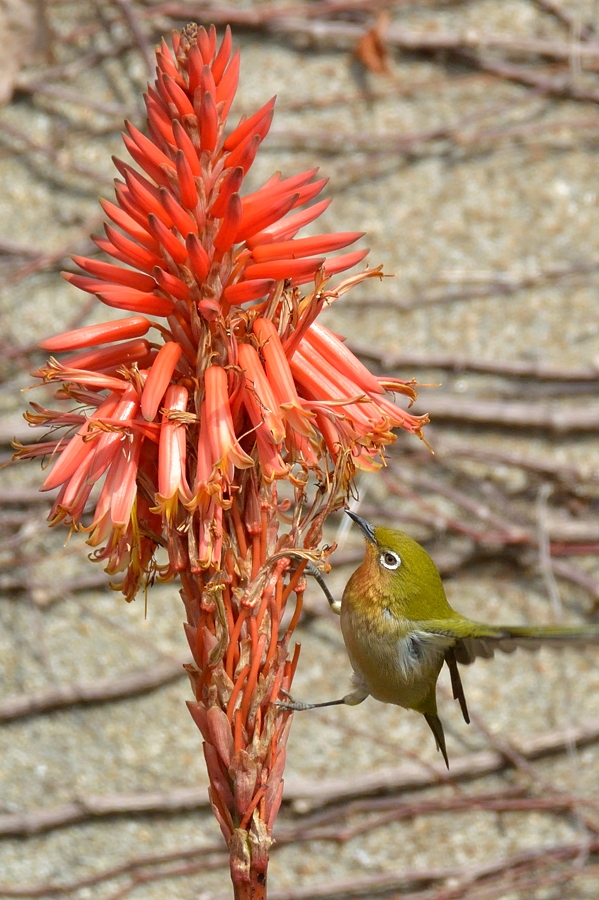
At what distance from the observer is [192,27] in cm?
223

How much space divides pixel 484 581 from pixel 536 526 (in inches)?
17.3

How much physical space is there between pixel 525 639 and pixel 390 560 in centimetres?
73

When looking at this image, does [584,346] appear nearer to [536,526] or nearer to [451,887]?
Result: [536,526]

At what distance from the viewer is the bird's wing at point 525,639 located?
2145mm

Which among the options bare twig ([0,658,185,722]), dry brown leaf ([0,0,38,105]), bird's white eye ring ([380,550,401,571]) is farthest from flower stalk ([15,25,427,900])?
dry brown leaf ([0,0,38,105])

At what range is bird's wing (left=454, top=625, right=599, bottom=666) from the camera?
Result: 84.4 inches

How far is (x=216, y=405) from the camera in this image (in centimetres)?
203

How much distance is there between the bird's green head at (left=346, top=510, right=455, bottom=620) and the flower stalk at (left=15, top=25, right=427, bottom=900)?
86cm

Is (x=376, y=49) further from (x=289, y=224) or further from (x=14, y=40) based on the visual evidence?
(x=289, y=224)

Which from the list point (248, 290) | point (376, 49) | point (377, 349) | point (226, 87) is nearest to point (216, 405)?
point (248, 290)

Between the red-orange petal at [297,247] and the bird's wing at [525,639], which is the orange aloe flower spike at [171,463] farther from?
the bird's wing at [525,639]

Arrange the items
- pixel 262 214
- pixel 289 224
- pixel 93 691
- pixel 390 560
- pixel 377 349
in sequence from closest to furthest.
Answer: pixel 262 214 < pixel 289 224 < pixel 390 560 < pixel 93 691 < pixel 377 349

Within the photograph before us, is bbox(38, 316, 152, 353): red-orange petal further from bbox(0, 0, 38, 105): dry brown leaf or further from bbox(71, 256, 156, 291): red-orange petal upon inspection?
bbox(0, 0, 38, 105): dry brown leaf

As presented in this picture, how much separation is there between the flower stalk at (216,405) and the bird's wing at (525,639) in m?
0.59
